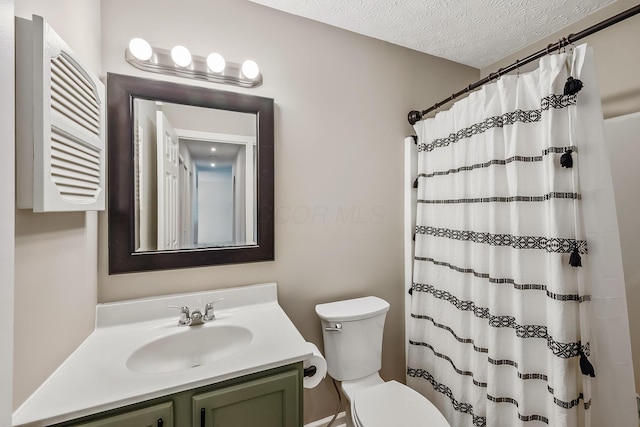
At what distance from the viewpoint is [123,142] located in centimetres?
124

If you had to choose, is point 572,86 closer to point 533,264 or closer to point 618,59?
point 533,264

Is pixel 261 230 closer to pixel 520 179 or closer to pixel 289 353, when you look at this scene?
pixel 289 353

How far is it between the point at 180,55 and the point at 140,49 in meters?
0.16

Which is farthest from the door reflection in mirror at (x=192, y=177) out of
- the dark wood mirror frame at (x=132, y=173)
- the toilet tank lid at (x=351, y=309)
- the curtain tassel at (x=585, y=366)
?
the curtain tassel at (x=585, y=366)

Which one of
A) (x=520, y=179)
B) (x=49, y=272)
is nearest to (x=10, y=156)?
(x=49, y=272)

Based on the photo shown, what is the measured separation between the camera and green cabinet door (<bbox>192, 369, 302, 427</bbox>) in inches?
35.5

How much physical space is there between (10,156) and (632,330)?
2513mm

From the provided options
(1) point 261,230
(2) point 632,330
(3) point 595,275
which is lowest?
(2) point 632,330

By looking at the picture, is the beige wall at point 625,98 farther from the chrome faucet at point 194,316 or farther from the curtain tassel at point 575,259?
the chrome faucet at point 194,316

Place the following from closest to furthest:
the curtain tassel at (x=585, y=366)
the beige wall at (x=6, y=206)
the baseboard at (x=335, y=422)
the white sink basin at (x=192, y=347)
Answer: the beige wall at (x=6, y=206)
the curtain tassel at (x=585, y=366)
the white sink basin at (x=192, y=347)
the baseboard at (x=335, y=422)

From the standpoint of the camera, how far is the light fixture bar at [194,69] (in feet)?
4.20

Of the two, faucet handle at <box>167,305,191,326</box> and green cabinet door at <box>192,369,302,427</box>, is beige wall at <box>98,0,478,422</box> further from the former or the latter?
green cabinet door at <box>192,369,302,427</box>

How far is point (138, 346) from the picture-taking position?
3.59 ft

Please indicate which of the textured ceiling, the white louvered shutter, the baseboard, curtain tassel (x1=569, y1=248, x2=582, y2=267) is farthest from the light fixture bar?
the baseboard
